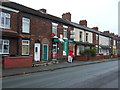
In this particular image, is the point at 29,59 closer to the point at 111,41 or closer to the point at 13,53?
the point at 13,53

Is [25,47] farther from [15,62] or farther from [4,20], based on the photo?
[4,20]

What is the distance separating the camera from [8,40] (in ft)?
53.9

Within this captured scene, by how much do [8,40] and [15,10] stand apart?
362cm

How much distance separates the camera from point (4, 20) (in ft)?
53.4

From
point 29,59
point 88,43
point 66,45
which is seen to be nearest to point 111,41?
point 88,43

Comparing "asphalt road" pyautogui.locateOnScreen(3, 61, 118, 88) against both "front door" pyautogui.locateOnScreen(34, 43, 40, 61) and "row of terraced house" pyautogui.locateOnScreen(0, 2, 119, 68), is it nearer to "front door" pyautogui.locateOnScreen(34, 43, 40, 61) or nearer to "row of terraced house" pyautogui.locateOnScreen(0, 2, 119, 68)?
"row of terraced house" pyautogui.locateOnScreen(0, 2, 119, 68)

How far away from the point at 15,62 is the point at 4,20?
4.82m

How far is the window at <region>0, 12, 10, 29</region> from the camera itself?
16000 millimetres

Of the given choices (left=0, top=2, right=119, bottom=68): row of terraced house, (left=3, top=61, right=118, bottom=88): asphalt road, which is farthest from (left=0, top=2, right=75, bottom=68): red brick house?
(left=3, top=61, right=118, bottom=88): asphalt road

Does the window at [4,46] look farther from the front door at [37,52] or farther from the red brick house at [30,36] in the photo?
the front door at [37,52]

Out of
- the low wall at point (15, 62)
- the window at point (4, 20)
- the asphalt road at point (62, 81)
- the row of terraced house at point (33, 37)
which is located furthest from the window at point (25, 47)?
the asphalt road at point (62, 81)

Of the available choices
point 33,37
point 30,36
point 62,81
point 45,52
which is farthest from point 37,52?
point 62,81

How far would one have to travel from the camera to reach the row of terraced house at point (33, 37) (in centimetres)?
1611

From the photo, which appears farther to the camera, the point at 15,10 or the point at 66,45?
the point at 66,45
